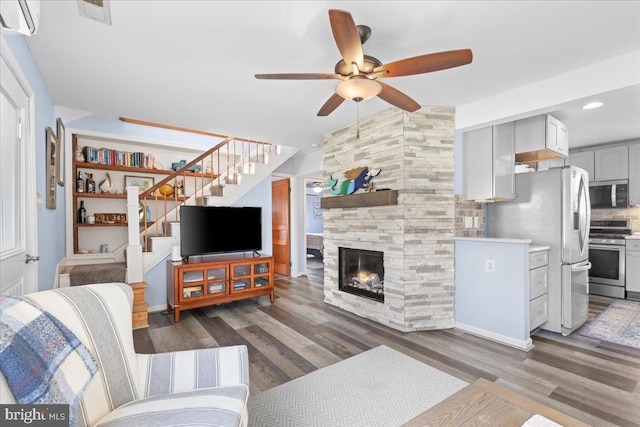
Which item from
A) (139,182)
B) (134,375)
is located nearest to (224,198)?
(139,182)

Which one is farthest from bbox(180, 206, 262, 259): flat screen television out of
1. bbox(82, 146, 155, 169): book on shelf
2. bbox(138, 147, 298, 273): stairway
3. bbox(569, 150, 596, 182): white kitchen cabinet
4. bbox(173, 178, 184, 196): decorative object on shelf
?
bbox(569, 150, 596, 182): white kitchen cabinet

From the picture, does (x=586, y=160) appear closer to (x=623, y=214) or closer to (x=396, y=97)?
(x=623, y=214)

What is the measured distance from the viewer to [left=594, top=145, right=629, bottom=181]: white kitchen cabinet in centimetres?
444

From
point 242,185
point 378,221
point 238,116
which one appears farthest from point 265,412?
point 242,185

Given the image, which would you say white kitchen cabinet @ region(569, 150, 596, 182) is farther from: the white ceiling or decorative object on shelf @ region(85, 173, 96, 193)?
decorative object on shelf @ region(85, 173, 96, 193)

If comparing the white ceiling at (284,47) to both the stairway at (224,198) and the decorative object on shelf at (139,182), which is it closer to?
the decorative object on shelf at (139,182)

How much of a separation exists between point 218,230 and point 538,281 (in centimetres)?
377

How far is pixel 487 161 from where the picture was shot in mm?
3191

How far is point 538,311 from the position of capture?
9.56 feet

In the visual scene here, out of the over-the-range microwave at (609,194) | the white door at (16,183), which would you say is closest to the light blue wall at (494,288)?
the over-the-range microwave at (609,194)

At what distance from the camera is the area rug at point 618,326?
2.87 m

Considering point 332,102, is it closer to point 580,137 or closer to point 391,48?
point 391,48

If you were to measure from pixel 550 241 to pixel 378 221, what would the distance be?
71.2 inches

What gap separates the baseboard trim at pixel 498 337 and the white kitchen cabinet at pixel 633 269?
111 inches
